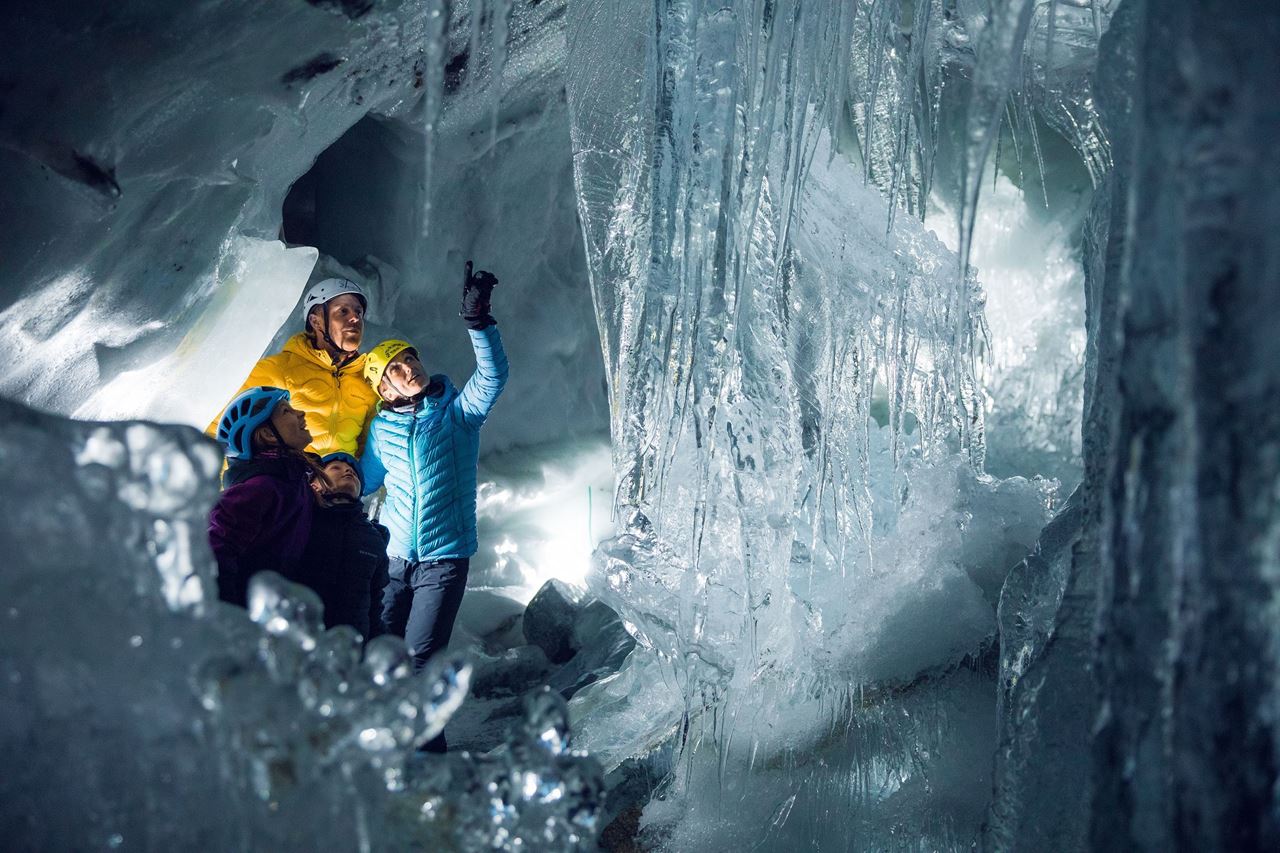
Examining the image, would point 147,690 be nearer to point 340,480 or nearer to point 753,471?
point 340,480

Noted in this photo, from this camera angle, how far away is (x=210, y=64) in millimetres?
2584

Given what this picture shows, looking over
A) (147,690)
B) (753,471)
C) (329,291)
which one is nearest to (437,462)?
(329,291)

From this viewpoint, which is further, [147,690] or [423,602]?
[423,602]

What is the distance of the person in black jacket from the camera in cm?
301

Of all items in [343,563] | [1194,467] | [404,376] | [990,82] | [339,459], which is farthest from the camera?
[404,376]

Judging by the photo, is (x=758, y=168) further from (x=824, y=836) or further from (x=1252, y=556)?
(x=1252, y=556)

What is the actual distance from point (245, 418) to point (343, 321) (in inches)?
36.7

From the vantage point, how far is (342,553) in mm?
3039

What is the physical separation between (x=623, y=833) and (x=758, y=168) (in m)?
2.02

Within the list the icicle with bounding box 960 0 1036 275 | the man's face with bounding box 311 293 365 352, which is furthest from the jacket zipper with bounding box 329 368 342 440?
the icicle with bounding box 960 0 1036 275

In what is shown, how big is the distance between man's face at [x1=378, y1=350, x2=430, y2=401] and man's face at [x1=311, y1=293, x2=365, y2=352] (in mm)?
486

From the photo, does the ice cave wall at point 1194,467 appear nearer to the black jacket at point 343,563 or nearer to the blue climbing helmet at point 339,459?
the black jacket at point 343,563

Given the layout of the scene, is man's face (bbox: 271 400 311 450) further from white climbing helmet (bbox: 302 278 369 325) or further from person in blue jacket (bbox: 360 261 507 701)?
white climbing helmet (bbox: 302 278 369 325)

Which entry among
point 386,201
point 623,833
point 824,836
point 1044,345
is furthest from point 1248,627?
point 1044,345
